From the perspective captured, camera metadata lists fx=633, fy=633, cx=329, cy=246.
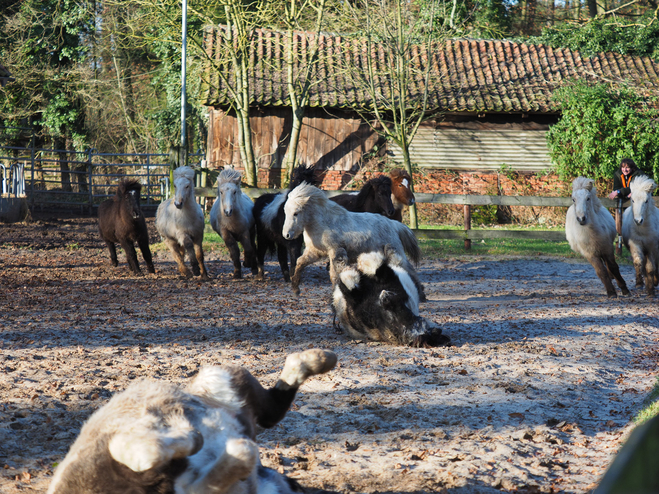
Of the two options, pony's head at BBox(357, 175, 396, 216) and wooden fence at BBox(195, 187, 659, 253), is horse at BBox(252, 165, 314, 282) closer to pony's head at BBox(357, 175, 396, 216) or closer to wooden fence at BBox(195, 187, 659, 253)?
pony's head at BBox(357, 175, 396, 216)

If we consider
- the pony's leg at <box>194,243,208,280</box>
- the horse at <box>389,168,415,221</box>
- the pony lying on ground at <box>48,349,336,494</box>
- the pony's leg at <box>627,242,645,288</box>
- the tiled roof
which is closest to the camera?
the pony lying on ground at <box>48,349,336,494</box>

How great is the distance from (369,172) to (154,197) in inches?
363

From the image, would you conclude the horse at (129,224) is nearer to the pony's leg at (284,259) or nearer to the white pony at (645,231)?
the pony's leg at (284,259)

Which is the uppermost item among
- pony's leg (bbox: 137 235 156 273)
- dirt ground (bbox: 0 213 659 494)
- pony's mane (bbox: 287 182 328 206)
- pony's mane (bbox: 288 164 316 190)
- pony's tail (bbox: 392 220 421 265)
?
pony's mane (bbox: 288 164 316 190)

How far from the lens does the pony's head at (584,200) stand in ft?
29.6

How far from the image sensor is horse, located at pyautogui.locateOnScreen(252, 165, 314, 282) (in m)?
10.0

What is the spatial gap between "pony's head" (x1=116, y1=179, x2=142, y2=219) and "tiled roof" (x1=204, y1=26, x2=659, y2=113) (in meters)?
10.6

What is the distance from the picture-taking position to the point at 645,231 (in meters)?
9.50

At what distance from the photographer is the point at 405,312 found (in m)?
6.13

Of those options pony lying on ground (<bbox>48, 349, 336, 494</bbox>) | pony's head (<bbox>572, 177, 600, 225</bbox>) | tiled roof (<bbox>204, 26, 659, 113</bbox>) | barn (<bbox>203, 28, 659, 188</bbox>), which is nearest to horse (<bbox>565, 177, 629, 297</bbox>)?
pony's head (<bbox>572, 177, 600, 225</bbox>)

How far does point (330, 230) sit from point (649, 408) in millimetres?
4164

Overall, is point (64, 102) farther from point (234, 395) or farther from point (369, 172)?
point (234, 395)

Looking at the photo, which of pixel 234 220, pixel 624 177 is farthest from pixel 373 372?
pixel 624 177

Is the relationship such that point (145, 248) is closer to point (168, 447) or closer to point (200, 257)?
point (200, 257)
